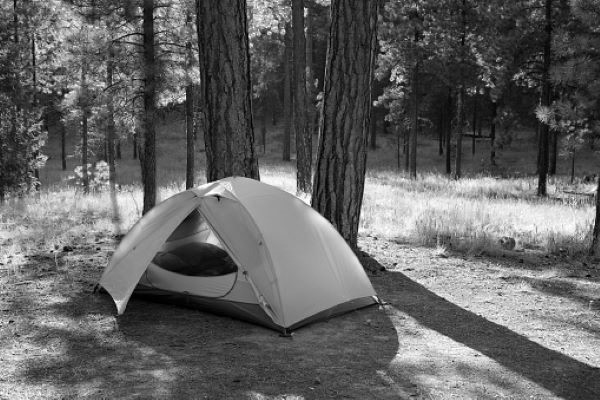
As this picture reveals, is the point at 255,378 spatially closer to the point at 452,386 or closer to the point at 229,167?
the point at 452,386

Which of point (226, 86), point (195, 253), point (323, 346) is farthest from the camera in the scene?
point (226, 86)

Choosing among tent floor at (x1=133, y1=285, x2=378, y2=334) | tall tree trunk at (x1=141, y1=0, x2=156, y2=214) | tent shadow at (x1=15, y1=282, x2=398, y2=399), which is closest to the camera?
tent shadow at (x1=15, y1=282, x2=398, y2=399)

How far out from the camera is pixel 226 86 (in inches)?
314

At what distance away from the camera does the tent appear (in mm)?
5973

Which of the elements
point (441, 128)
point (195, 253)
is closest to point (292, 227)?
point (195, 253)

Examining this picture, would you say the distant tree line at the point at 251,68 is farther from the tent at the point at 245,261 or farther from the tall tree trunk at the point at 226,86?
the tent at the point at 245,261

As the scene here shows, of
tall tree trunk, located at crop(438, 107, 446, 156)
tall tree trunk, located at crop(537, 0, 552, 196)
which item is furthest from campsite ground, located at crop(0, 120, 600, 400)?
tall tree trunk, located at crop(438, 107, 446, 156)

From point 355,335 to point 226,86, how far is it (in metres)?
3.90

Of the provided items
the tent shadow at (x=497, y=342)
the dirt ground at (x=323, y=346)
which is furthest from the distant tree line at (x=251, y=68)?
the dirt ground at (x=323, y=346)

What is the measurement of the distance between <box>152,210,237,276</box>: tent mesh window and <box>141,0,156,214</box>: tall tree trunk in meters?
6.15

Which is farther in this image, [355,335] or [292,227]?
[292,227]

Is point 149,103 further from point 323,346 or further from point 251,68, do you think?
point 323,346

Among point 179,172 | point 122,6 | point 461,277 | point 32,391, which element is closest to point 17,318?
point 32,391

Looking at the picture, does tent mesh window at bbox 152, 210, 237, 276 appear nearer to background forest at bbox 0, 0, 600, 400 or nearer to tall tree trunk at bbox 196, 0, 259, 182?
background forest at bbox 0, 0, 600, 400
